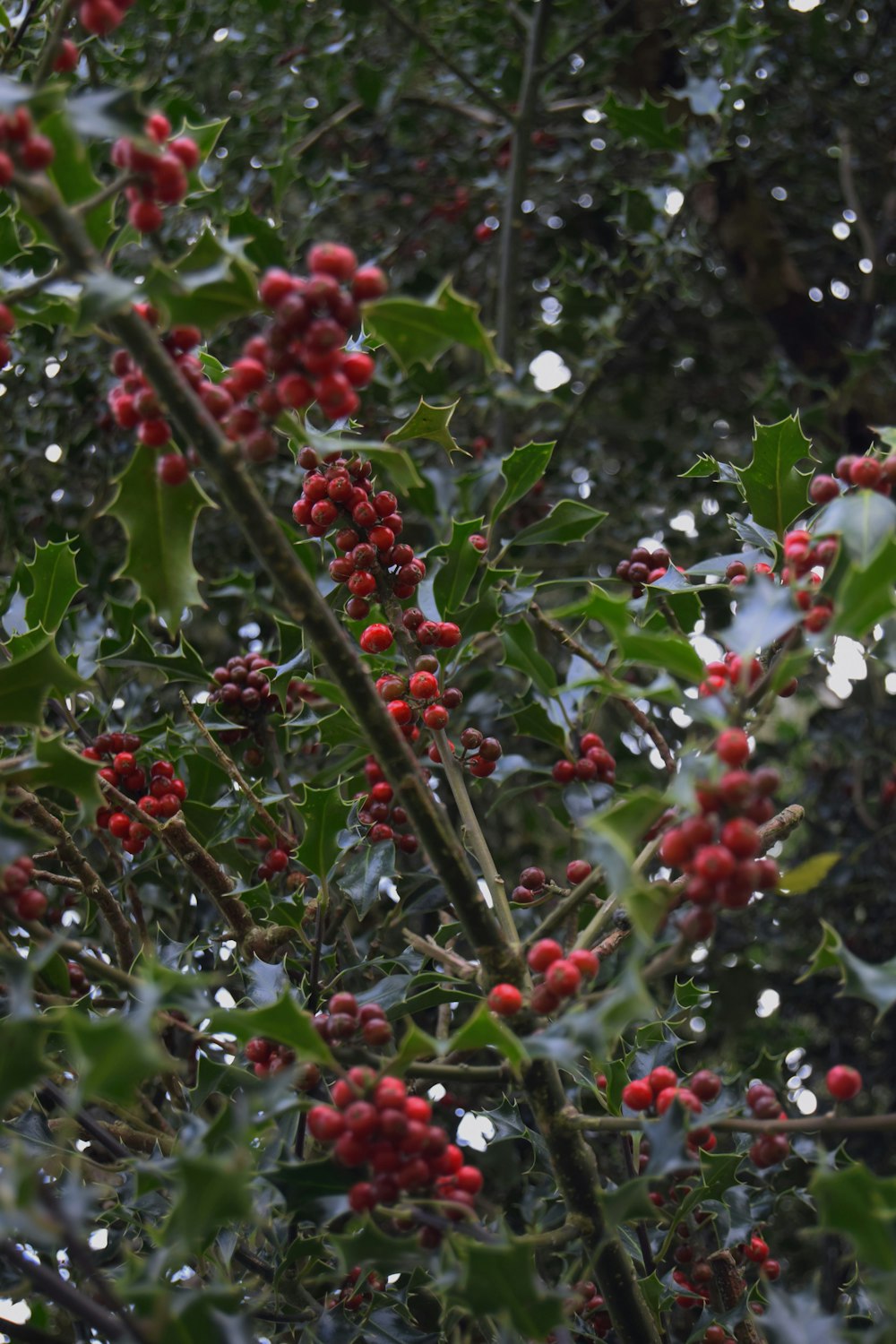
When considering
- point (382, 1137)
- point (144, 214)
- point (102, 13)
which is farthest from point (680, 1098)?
point (102, 13)

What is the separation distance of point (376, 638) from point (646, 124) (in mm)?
2150

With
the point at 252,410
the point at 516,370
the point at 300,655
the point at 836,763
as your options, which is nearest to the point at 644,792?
the point at 252,410

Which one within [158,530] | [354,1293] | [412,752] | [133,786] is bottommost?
[354,1293]

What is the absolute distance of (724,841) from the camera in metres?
0.86

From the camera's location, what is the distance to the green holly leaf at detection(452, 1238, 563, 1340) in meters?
0.87

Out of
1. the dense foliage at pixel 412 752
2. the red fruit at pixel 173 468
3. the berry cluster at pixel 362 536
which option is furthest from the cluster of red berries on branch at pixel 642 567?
the red fruit at pixel 173 468

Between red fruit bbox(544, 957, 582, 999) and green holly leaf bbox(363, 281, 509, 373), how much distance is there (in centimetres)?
49

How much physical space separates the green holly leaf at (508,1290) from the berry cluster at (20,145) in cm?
85

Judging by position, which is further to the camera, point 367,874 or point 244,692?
point 244,692

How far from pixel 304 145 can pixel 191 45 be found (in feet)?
2.14

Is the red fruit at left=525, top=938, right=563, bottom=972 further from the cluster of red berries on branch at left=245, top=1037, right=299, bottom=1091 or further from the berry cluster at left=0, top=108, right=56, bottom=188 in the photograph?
the berry cluster at left=0, top=108, right=56, bottom=188

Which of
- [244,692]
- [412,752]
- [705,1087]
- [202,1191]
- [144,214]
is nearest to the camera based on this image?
[202,1191]

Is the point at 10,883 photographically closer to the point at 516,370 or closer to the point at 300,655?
the point at 300,655

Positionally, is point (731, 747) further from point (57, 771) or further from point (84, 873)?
point (84, 873)
